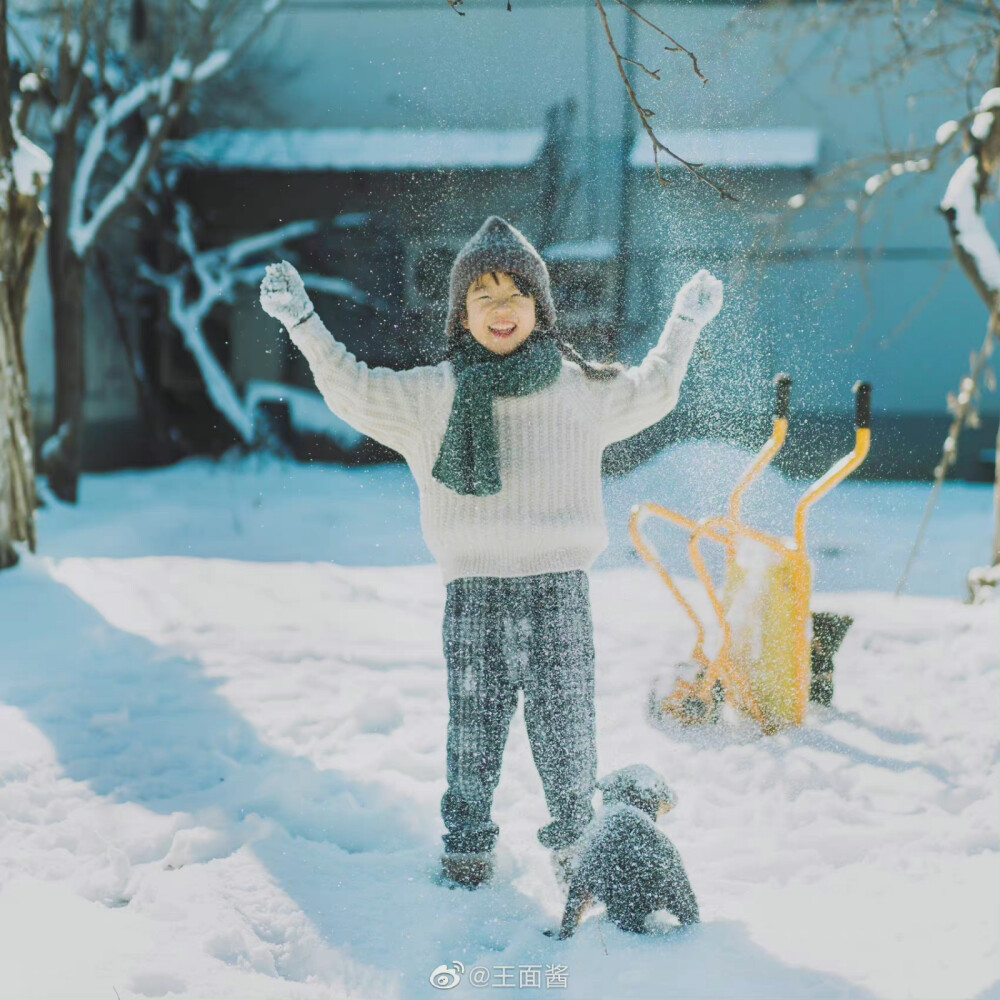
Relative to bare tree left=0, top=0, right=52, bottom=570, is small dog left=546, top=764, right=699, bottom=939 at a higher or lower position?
lower

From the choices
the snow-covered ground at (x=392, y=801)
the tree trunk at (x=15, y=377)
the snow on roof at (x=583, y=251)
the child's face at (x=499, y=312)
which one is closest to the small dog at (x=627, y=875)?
the snow-covered ground at (x=392, y=801)

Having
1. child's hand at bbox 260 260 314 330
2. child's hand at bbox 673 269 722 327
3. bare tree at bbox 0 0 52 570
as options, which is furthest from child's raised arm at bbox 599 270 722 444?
bare tree at bbox 0 0 52 570

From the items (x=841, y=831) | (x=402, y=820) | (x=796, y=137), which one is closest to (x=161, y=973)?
(x=402, y=820)

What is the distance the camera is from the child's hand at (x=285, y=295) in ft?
7.39

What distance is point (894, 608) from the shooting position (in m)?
4.85

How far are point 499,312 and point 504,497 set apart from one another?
1.28ft

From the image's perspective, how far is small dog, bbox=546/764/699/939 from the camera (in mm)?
2135

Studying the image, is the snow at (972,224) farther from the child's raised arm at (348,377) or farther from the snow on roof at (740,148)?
the child's raised arm at (348,377)

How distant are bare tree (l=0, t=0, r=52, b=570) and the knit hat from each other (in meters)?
3.44

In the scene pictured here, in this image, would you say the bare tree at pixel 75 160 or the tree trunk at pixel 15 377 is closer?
the tree trunk at pixel 15 377

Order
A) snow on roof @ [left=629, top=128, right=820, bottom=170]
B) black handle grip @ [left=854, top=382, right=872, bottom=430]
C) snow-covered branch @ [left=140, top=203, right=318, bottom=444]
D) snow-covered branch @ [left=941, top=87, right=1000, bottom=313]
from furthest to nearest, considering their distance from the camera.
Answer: snow-covered branch @ [left=140, top=203, right=318, bottom=444]
snow on roof @ [left=629, top=128, right=820, bottom=170]
snow-covered branch @ [left=941, top=87, right=1000, bottom=313]
black handle grip @ [left=854, top=382, right=872, bottom=430]

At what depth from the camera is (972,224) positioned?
14.2 ft

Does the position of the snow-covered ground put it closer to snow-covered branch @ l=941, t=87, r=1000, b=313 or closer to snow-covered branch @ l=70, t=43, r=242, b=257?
snow-covered branch @ l=941, t=87, r=1000, b=313

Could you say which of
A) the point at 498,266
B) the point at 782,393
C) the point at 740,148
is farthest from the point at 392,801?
the point at 740,148
